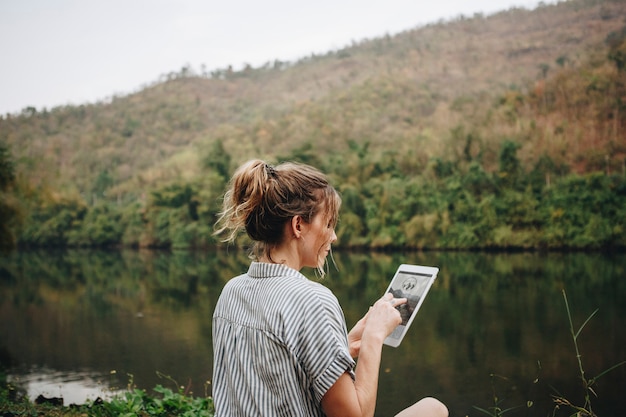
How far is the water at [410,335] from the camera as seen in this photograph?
8891 millimetres

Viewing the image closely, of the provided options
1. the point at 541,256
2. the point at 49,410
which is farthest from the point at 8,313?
the point at 541,256

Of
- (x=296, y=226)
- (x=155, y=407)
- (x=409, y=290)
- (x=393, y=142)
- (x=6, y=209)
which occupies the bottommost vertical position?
(x=393, y=142)

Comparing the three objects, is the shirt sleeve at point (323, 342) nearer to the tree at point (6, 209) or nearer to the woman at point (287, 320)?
the woman at point (287, 320)

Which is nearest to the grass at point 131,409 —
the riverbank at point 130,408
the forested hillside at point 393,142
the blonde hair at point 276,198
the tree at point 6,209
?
the riverbank at point 130,408

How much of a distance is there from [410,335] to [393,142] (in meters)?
42.5

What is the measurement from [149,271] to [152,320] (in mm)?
14773

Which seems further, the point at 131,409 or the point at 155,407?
the point at 155,407

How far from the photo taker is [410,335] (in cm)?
1280

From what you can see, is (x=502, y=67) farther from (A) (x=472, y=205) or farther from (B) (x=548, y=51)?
(A) (x=472, y=205)

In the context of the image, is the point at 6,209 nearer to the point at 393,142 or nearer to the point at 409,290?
the point at 409,290

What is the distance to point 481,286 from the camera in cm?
1981

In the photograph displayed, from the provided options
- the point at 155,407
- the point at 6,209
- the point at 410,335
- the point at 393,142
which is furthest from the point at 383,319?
the point at 393,142

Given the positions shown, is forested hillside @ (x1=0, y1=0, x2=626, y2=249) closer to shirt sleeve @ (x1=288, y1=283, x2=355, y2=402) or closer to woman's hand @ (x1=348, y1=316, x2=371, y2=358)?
woman's hand @ (x1=348, y1=316, x2=371, y2=358)

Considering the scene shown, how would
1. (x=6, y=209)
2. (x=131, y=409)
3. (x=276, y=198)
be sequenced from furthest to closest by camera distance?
1. (x=6, y=209)
2. (x=131, y=409)
3. (x=276, y=198)
